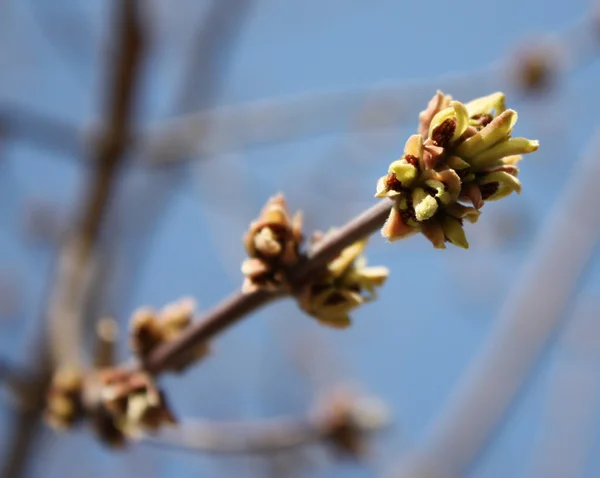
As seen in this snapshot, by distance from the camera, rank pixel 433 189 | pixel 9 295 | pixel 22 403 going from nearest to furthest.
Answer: pixel 433 189 < pixel 22 403 < pixel 9 295

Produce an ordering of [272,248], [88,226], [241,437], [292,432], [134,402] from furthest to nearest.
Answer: [88,226], [292,432], [241,437], [134,402], [272,248]

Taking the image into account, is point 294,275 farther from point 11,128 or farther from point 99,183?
point 11,128

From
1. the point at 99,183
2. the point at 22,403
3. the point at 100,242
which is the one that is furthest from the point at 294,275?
the point at 100,242

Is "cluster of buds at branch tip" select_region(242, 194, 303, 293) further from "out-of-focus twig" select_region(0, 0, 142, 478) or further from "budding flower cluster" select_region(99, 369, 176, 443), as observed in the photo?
"out-of-focus twig" select_region(0, 0, 142, 478)

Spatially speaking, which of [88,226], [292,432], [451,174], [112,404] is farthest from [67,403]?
[88,226]

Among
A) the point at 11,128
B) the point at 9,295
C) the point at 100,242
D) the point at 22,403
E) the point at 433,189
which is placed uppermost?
the point at 9,295

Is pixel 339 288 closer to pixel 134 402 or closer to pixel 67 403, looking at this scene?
pixel 134 402
